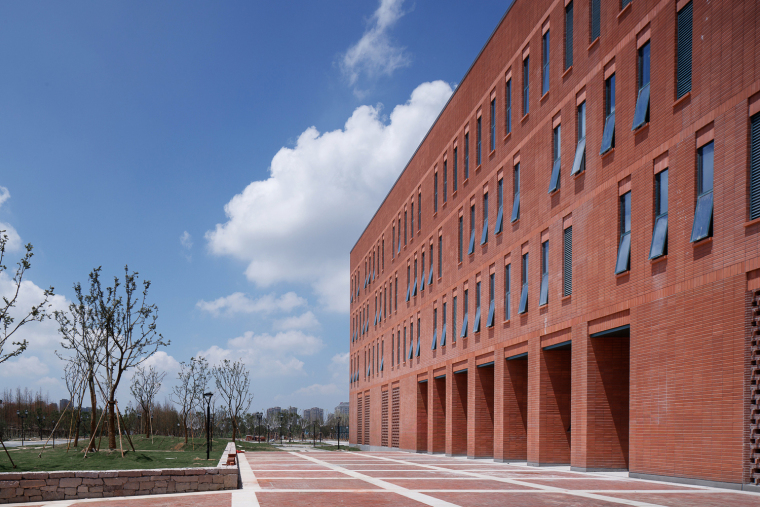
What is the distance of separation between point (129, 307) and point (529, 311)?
57.4 ft


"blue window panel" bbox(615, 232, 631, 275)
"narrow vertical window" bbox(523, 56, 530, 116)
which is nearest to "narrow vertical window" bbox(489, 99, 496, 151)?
"narrow vertical window" bbox(523, 56, 530, 116)

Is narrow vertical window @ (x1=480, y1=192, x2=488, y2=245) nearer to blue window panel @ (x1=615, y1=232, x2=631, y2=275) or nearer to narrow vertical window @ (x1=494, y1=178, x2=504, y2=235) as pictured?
narrow vertical window @ (x1=494, y1=178, x2=504, y2=235)

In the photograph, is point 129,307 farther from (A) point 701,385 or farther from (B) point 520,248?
(A) point 701,385

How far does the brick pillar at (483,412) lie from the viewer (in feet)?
102

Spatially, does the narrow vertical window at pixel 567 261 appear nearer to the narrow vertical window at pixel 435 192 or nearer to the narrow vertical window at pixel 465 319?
the narrow vertical window at pixel 465 319

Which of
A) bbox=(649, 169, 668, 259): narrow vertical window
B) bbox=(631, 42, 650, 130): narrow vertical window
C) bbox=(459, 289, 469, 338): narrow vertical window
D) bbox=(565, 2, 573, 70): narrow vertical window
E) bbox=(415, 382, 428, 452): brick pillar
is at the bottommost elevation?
bbox=(415, 382, 428, 452): brick pillar

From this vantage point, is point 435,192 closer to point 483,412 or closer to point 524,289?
point 483,412

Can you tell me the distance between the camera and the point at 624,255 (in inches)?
775

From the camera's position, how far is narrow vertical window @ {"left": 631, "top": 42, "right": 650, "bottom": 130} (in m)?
19.1

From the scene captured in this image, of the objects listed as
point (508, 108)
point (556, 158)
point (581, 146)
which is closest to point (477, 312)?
point (508, 108)

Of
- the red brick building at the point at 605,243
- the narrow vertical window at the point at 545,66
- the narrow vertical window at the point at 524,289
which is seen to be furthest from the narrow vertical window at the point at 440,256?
the narrow vertical window at the point at 545,66

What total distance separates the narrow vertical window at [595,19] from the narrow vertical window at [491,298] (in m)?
11.3

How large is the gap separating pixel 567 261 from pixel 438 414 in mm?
17905

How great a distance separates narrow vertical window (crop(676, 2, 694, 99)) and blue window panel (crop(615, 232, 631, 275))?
4.15 m
